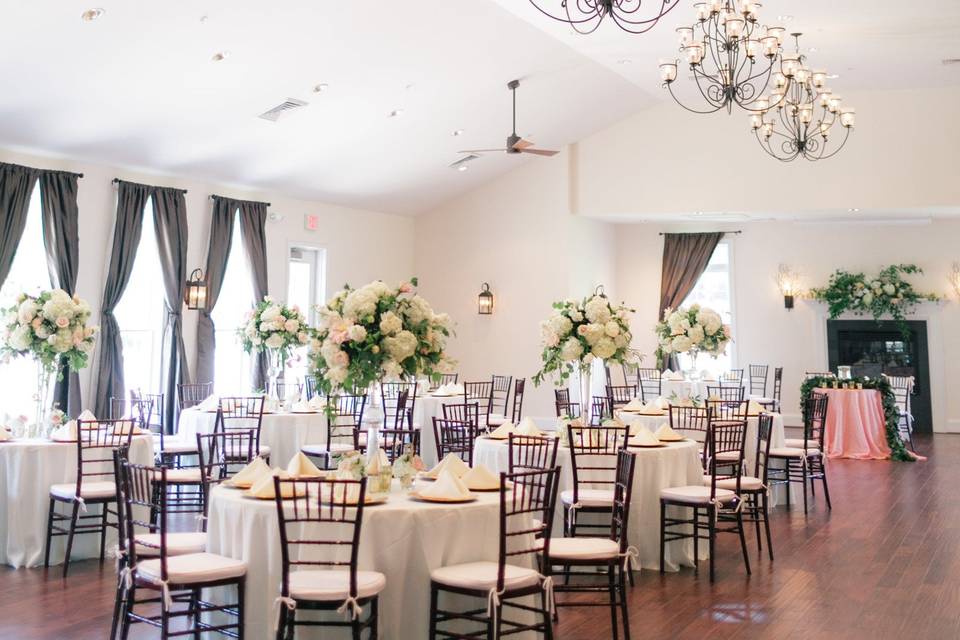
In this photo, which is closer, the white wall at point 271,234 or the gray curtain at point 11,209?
the gray curtain at point 11,209

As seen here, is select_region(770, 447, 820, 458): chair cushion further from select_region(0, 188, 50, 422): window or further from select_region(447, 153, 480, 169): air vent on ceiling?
select_region(0, 188, 50, 422): window

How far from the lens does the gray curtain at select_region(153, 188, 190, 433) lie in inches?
395

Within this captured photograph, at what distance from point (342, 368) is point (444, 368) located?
60 cm

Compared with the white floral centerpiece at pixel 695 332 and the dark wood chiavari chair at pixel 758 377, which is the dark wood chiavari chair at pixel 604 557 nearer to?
the white floral centerpiece at pixel 695 332

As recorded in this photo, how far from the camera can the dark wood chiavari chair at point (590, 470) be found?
5348mm

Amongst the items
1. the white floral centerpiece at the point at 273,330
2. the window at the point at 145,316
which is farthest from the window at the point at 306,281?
the white floral centerpiece at the point at 273,330

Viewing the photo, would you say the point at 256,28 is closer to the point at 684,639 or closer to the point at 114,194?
the point at 114,194

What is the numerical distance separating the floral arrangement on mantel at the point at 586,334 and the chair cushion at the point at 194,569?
305 cm

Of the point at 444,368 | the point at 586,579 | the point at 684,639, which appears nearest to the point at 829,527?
the point at 586,579

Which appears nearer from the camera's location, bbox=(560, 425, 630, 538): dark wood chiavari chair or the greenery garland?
bbox=(560, 425, 630, 538): dark wood chiavari chair

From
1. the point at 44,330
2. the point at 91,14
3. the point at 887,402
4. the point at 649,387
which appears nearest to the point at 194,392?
the point at 44,330

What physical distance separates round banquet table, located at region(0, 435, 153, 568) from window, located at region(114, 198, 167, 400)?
13.4 feet

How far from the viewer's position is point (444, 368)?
4.36 meters

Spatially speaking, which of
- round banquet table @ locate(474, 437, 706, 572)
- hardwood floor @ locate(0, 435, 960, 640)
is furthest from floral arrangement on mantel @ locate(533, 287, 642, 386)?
hardwood floor @ locate(0, 435, 960, 640)
